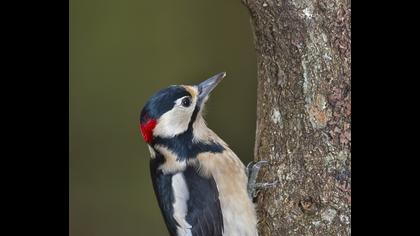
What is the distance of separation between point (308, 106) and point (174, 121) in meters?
0.84

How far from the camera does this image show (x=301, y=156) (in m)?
2.47

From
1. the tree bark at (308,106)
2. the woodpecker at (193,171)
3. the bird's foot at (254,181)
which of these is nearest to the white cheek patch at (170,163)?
the woodpecker at (193,171)

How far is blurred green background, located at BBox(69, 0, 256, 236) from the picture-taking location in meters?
4.84

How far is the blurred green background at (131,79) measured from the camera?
4.84 metres

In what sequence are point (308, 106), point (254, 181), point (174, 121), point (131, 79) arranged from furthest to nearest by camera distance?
point (131, 79) → point (174, 121) → point (254, 181) → point (308, 106)

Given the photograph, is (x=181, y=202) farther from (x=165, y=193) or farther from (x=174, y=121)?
(x=174, y=121)

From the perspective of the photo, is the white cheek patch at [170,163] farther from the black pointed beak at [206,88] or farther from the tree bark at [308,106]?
the tree bark at [308,106]

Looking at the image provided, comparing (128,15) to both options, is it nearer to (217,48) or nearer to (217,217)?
(217,48)

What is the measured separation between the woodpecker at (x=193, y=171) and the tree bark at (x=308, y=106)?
0.31 meters

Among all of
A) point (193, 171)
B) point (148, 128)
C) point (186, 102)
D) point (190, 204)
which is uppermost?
point (186, 102)

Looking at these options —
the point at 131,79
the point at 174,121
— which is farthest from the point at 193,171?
the point at 131,79

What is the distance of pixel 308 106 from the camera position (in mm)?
2418

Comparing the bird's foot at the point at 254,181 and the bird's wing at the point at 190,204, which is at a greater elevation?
the bird's foot at the point at 254,181
